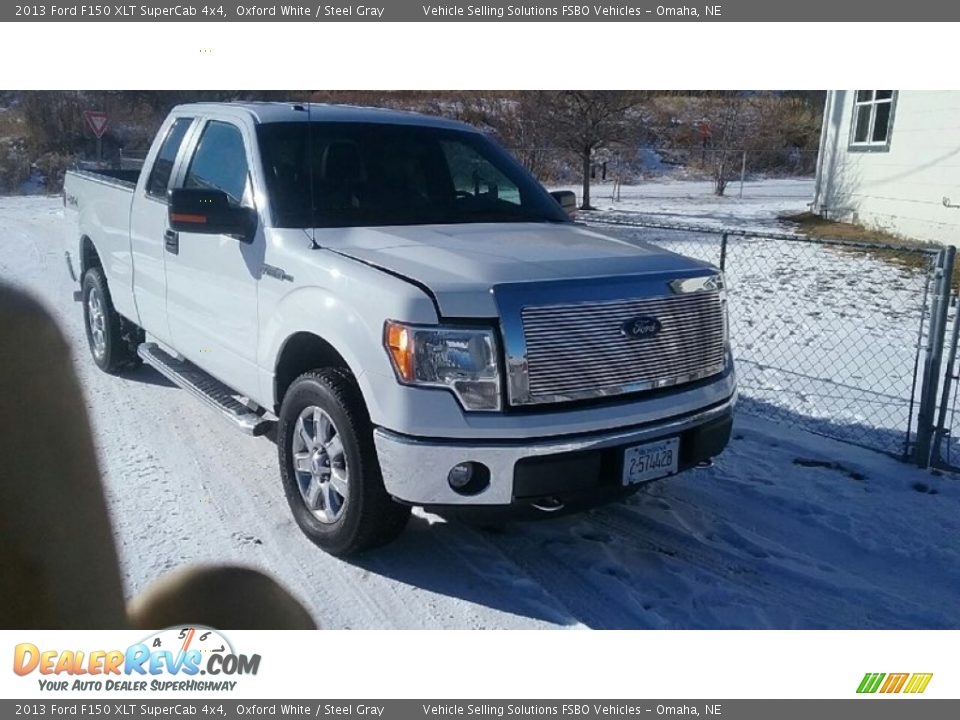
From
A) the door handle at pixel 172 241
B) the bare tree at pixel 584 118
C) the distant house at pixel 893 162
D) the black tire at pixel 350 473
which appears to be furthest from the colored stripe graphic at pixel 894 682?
the bare tree at pixel 584 118

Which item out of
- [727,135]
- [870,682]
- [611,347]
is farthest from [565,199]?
[727,135]

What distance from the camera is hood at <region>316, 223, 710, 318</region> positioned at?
3.19m

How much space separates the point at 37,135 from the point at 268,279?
39.2ft

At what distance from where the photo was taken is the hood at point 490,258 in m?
3.19

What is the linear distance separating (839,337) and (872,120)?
9.42 meters

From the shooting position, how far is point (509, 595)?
3.45m

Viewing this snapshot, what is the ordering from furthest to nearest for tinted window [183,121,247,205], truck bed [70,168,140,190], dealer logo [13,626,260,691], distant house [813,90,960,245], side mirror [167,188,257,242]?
Answer: distant house [813,90,960,245]
truck bed [70,168,140,190]
tinted window [183,121,247,205]
side mirror [167,188,257,242]
dealer logo [13,626,260,691]

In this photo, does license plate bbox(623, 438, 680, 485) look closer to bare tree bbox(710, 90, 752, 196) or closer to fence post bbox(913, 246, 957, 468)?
fence post bbox(913, 246, 957, 468)

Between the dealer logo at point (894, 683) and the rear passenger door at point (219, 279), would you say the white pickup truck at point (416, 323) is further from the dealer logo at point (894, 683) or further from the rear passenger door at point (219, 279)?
the dealer logo at point (894, 683)

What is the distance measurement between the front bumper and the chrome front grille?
0.19m

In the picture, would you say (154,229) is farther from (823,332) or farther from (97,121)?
(97,121)

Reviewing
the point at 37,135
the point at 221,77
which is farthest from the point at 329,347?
the point at 37,135

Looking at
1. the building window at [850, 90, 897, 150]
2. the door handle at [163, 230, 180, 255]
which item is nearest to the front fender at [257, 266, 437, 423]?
the door handle at [163, 230, 180, 255]

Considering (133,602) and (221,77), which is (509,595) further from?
(221,77)
